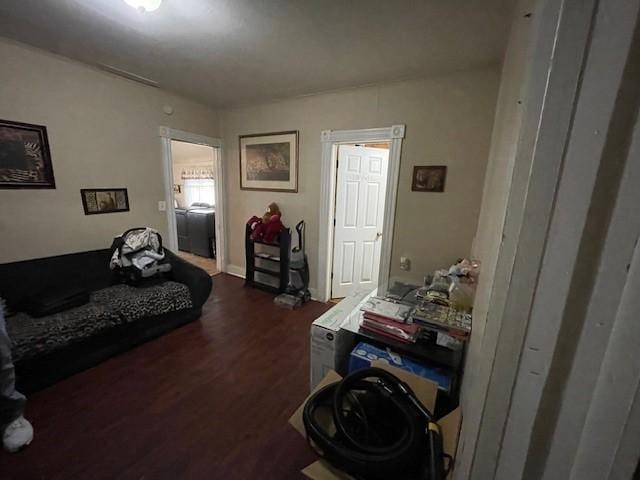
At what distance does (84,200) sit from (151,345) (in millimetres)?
1563

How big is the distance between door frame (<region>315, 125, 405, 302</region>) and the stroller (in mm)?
1709

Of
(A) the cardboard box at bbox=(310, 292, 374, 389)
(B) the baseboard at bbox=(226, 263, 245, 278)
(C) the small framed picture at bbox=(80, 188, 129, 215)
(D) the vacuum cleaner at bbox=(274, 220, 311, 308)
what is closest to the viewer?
(A) the cardboard box at bbox=(310, 292, 374, 389)

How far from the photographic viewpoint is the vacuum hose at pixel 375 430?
720 mm

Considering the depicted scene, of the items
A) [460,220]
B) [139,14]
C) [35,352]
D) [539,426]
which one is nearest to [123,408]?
[35,352]

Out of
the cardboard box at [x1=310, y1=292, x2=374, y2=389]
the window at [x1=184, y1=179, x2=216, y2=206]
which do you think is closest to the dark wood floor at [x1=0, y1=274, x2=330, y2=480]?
the cardboard box at [x1=310, y1=292, x2=374, y2=389]

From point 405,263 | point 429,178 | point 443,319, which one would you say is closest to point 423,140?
point 429,178

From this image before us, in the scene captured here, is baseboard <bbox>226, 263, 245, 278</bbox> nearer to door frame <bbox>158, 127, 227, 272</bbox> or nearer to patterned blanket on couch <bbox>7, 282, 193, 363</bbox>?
door frame <bbox>158, 127, 227, 272</bbox>

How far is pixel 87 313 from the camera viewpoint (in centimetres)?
186

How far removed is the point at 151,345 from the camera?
7.26ft

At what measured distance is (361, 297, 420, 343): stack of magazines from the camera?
1.29 metres

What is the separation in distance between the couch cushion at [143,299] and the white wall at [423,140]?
1.57 meters

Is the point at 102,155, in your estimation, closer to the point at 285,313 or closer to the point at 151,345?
the point at 151,345

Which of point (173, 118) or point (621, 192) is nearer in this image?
point (621, 192)

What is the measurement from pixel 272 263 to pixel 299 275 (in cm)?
49
